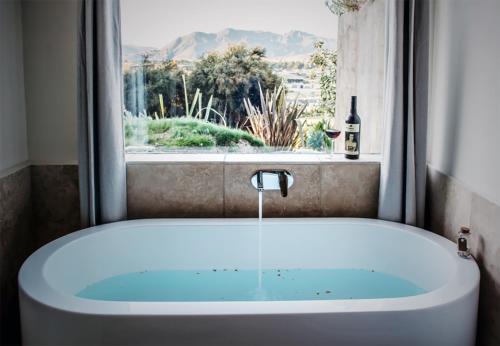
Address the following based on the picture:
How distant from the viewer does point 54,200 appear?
3.09 metres

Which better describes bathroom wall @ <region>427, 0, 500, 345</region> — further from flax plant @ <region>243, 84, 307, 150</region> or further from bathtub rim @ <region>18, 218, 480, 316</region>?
flax plant @ <region>243, 84, 307, 150</region>

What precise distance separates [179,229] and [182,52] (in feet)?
3.60

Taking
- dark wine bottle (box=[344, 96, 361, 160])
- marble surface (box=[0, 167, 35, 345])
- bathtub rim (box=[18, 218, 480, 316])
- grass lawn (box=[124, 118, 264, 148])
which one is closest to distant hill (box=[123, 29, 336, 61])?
grass lawn (box=[124, 118, 264, 148])

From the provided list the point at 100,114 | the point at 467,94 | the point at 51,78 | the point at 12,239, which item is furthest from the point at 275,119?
the point at 12,239

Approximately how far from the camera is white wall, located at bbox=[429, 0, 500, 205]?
226 centimetres

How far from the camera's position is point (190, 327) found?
72.9 inches

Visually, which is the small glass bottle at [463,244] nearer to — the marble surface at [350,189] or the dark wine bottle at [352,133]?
the marble surface at [350,189]

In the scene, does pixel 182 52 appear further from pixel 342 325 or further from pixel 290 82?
pixel 342 325

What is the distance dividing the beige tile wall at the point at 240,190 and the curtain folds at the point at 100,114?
0.17 meters

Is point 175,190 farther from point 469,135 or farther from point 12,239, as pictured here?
point 469,135

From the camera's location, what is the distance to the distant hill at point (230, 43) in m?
3.30

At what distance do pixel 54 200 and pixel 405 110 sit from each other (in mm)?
1983

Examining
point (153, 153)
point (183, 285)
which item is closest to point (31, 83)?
point (153, 153)

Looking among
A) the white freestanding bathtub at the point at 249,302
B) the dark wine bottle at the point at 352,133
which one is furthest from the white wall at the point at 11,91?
the dark wine bottle at the point at 352,133
